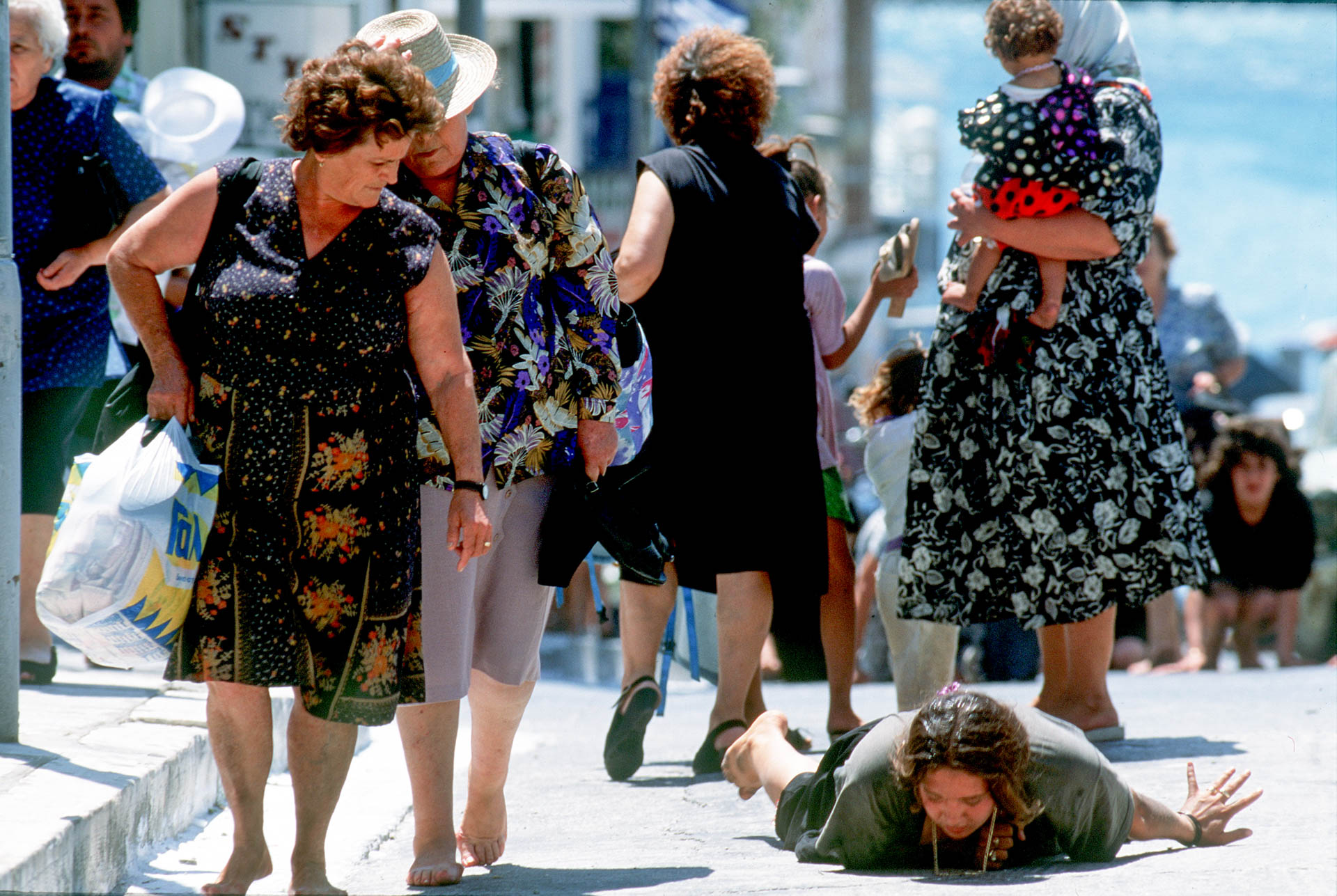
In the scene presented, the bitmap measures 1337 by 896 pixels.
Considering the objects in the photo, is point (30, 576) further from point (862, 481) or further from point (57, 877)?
point (862, 481)

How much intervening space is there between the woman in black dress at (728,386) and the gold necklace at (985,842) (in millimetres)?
1340

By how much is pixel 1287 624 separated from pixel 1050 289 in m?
5.70

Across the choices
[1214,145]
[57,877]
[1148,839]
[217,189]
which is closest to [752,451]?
[1148,839]

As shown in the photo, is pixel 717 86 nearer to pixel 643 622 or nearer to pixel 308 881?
pixel 643 622

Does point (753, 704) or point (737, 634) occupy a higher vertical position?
point (737, 634)

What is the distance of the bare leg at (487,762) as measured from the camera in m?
3.86

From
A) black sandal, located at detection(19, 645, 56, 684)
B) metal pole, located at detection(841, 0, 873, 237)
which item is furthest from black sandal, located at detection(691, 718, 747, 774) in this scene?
metal pole, located at detection(841, 0, 873, 237)

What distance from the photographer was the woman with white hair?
487 cm

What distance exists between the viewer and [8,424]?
385cm

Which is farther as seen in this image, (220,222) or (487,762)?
Result: (487,762)

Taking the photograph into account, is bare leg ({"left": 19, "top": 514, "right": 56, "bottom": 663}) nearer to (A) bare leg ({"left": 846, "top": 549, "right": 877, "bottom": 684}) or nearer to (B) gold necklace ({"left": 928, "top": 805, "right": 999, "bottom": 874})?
(B) gold necklace ({"left": 928, "top": 805, "right": 999, "bottom": 874})

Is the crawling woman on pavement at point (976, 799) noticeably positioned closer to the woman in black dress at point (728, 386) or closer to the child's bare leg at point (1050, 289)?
the woman in black dress at point (728, 386)

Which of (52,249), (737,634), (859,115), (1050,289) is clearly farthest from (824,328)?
(859,115)

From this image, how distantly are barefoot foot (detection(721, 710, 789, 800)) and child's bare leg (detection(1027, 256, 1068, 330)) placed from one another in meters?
1.48
